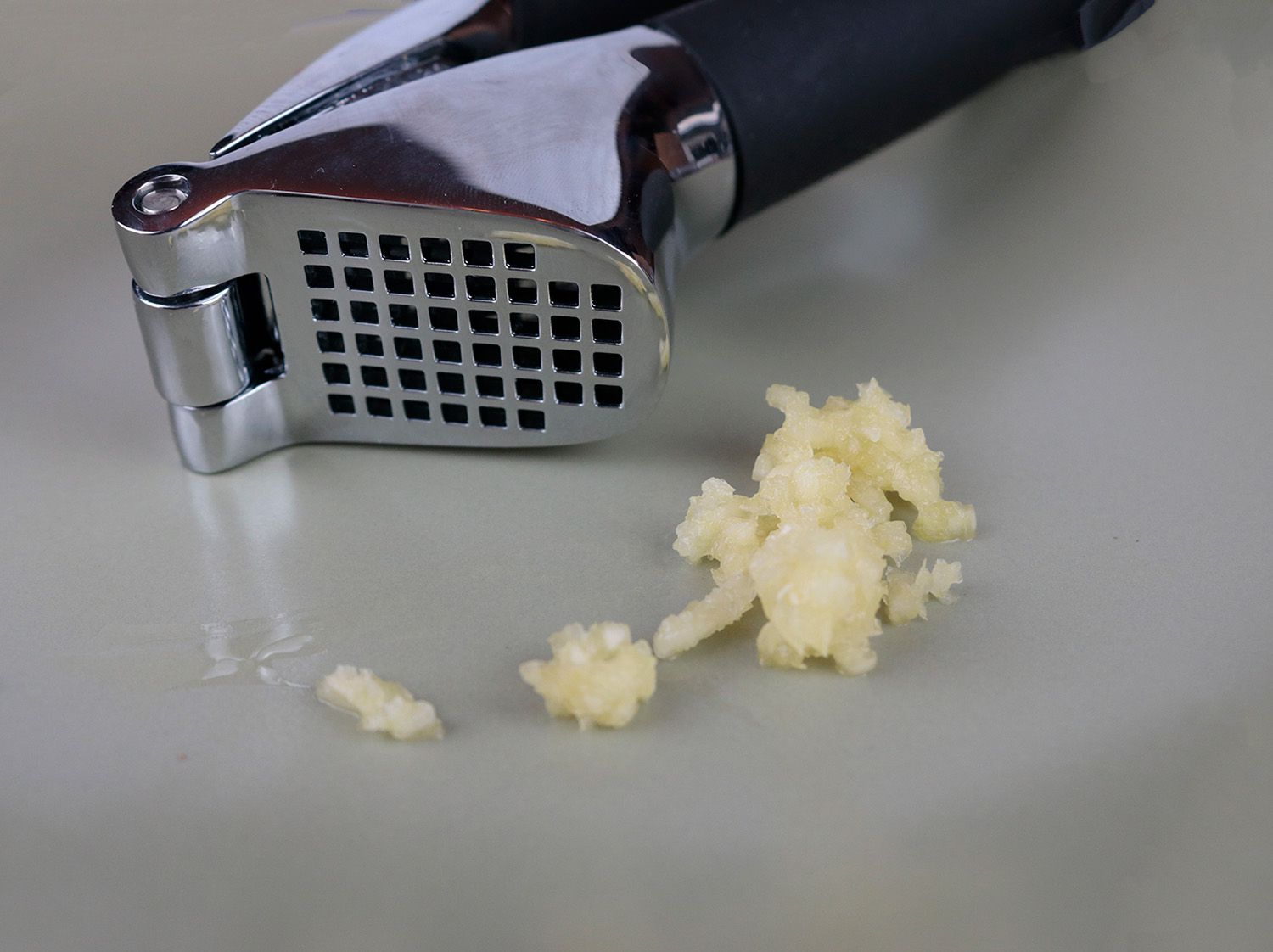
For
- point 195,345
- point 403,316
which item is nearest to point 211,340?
point 195,345

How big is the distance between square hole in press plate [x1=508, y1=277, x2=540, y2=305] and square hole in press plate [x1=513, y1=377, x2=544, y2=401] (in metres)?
0.05

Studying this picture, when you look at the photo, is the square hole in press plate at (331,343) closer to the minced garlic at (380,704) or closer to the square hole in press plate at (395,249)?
the square hole in press plate at (395,249)

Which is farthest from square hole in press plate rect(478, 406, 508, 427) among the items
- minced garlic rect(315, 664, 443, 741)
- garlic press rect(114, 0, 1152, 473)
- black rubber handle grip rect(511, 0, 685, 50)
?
black rubber handle grip rect(511, 0, 685, 50)

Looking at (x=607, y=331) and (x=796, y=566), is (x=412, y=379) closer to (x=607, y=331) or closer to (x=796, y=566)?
(x=607, y=331)

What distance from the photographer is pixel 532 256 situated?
780mm

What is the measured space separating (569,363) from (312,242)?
6.4 inches

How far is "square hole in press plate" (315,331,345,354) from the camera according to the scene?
83cm

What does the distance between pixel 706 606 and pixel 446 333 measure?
228mm

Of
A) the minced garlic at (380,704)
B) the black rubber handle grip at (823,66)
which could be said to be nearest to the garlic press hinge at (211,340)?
the minced garlic at (380,704)

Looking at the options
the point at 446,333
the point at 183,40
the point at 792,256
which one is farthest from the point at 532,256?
the point at 183,40

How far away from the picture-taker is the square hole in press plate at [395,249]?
2.59 feet

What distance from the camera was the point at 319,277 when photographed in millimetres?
803

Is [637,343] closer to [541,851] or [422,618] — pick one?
[422,618]

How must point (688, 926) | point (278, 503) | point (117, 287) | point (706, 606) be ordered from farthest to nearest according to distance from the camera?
point (117, 287)
point (278, 503)
point (706, 606)
point (688, 926)
